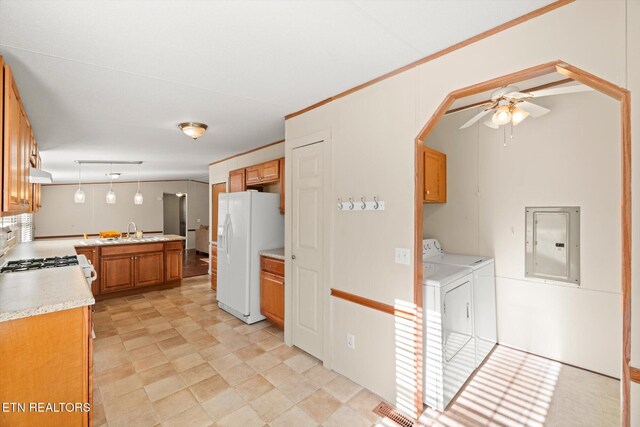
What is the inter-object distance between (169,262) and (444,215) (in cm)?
488

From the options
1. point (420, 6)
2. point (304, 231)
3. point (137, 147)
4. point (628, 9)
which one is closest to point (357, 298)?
point (304, 231)

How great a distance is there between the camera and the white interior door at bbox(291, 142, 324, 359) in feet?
9.34

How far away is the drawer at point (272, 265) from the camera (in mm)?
3484

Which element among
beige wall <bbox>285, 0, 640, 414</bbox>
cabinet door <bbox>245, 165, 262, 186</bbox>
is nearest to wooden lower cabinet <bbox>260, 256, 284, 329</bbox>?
beige wall <bbox>285, 0, 640, 414</bbox>

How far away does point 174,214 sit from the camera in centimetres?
1131

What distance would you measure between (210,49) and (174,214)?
35.2ft

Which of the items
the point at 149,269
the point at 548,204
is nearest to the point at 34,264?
the point at 149,269

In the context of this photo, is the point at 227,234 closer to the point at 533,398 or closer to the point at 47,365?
the point at 47,365

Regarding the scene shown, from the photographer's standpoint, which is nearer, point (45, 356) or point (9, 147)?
point (45, 356)

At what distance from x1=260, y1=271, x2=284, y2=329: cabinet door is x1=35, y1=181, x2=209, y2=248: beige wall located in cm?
763

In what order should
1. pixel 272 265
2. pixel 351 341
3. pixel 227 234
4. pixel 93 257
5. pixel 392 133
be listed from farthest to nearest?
pixel 93 257, pixel 227 234, pixel 272 265, pixel 351 341, pixel 392 133

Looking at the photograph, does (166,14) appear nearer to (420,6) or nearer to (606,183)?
(420,6)

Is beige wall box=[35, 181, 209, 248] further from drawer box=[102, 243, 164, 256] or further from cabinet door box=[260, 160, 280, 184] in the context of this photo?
cabinet door box=[260, 160, 280, 184]

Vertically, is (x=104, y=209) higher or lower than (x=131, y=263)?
higher
